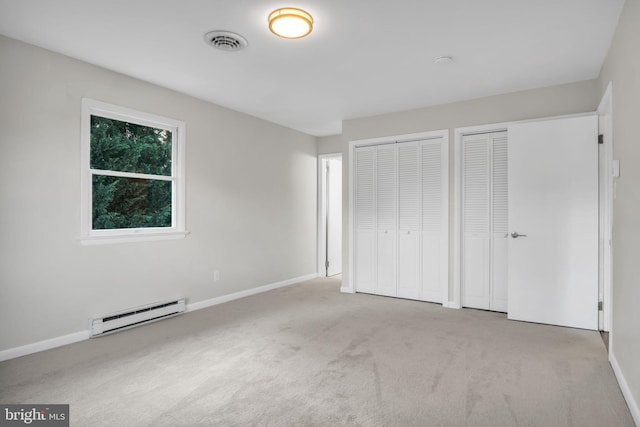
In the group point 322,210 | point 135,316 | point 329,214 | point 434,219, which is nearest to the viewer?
point 135,316

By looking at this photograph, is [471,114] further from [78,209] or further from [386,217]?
[78,209]

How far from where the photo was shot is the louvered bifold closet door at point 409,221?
15.9 ft

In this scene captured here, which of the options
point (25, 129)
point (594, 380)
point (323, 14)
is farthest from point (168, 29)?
point (594, 380)

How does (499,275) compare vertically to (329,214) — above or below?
below

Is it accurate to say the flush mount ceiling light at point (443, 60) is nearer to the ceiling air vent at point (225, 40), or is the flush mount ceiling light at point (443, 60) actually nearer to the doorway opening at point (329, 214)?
the ceiling air vent at point (225, 40)

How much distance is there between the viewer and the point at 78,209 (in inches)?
131

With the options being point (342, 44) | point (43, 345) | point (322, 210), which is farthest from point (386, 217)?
point (43, 345)

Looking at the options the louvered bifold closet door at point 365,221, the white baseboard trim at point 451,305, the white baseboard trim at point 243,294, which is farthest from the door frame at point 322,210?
the white baseboard trim at point 451,305

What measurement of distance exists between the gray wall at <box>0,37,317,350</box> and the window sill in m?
0.05

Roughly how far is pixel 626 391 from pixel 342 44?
10.0ft

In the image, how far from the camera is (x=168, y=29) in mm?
2762

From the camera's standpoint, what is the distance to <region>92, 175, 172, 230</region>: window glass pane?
11.6 ft

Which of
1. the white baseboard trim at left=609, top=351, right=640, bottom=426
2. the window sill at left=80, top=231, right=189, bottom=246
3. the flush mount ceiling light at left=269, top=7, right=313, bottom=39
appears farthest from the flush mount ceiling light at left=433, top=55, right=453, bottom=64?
the window sill at left=80, top=231, right=189, bottom=246

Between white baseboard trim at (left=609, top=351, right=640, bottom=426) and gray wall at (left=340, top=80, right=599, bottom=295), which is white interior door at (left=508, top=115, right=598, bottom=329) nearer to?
gray wall at (left=340, top=80, right=599, bottom=295)
